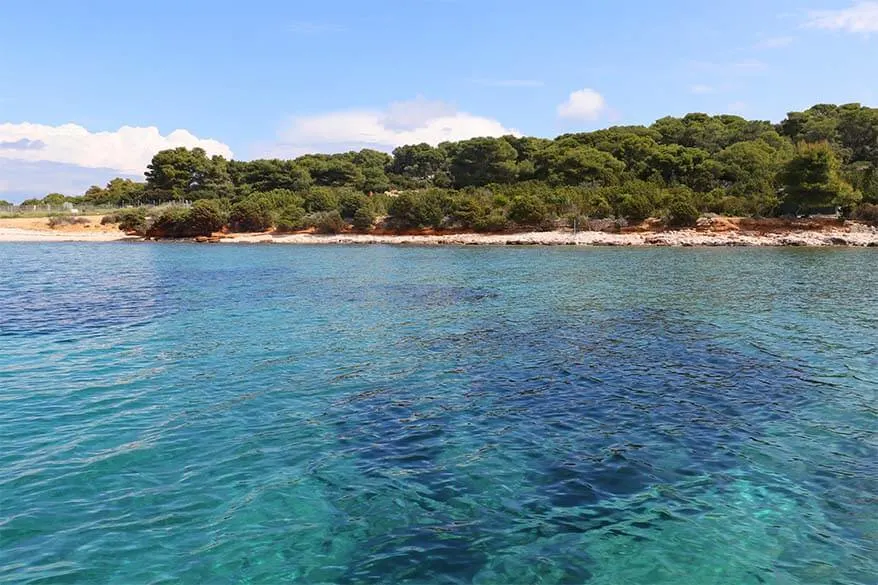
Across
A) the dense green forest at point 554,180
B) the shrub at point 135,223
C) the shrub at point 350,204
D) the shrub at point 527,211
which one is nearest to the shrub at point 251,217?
the dense green forest at point 554,180

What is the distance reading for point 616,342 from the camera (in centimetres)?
1695

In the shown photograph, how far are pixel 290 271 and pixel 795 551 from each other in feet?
118

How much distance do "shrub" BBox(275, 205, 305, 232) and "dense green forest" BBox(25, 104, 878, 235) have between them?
0.18m

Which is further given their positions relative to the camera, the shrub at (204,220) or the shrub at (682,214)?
the shrub at (204,220)

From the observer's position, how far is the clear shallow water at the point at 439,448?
6211mm

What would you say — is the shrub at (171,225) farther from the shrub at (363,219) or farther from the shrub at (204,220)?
the shrub at (363,219)

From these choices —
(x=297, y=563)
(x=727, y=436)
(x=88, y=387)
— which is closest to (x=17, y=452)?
(x=88, y=387)

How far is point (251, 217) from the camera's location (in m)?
84.0

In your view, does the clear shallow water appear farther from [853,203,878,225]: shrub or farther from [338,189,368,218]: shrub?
[338,189,368,218]: shrub

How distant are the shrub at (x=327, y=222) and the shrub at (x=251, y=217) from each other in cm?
642

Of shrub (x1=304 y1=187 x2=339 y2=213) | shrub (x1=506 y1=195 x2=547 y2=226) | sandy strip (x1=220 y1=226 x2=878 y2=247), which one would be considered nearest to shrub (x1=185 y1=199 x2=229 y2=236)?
sandy strip (x1=220 y1=226 x2=878 y2=247)

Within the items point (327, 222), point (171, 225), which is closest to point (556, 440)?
point (327, 222)

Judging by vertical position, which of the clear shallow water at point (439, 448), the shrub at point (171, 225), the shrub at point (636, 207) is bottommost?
the clear shallow water at point (439, 448)

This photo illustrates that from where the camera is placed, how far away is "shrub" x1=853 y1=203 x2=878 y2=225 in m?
65.3
